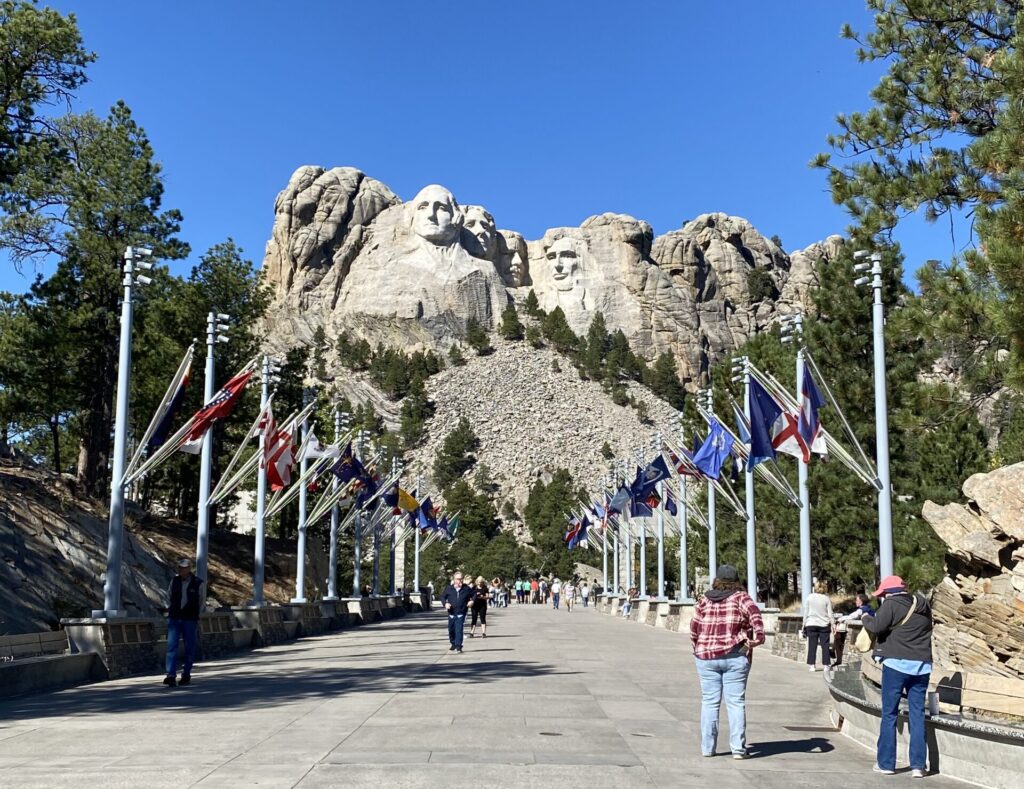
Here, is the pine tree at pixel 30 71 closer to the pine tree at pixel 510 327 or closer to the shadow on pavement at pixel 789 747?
the shadow on pavement at pixel 789 747

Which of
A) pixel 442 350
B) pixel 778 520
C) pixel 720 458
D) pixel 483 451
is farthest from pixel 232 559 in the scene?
pixel 442 350

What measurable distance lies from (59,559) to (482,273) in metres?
152

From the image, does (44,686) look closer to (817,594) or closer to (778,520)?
(817,594)

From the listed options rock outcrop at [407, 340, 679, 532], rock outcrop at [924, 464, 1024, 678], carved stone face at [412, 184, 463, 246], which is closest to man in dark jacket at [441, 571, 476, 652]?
rock outcrop at [924, 464, 1024, 678]

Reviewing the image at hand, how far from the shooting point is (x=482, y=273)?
178125 millimetres

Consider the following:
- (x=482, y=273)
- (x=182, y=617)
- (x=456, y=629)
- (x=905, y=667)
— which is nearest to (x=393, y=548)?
(x=456, y=629)

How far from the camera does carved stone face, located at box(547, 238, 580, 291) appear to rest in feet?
614

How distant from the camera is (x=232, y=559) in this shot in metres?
46.9

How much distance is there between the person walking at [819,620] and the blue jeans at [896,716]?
9.66m

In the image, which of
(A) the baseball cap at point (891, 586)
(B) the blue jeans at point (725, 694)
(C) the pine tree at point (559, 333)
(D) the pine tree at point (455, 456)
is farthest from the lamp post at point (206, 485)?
(C) the pine tree at point (559, 333)

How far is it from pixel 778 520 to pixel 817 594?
24166mm

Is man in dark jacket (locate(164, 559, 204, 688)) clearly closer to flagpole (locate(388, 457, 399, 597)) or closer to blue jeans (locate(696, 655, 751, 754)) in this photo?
blue jeans (locate(696, 655, 751, 754))

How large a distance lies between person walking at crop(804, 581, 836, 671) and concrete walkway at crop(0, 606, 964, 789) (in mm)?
617

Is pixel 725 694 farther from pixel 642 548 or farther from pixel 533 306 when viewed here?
pixel 533 306
